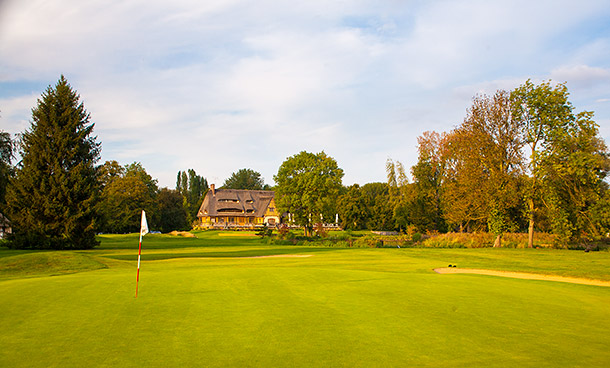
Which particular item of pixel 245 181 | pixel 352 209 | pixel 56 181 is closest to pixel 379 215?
pixel 352 209

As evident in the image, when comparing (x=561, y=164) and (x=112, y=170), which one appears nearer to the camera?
(x=561, y=164)

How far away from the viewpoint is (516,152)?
39.2 m

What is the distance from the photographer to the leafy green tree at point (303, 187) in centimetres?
5525

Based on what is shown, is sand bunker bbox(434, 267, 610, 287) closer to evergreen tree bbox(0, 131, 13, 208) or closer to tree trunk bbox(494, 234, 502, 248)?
tree trunk bbox(494, 234, 502, 248)

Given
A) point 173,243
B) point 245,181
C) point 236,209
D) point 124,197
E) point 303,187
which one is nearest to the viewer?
point 173,243

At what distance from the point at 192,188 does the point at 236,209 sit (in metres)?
25.0

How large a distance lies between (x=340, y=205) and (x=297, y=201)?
2898 centimetres

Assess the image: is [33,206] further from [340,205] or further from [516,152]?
[340,205]

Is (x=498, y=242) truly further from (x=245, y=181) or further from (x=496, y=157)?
(x=245, y=181)

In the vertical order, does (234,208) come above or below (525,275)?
above

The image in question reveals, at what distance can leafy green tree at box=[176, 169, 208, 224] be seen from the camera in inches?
4392

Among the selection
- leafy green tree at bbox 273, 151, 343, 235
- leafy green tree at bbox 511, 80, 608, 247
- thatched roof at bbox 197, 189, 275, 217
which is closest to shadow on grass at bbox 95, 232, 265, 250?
leafy green tree at bbox 273, 151, 343, 235

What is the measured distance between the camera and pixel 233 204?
10075 centimetres

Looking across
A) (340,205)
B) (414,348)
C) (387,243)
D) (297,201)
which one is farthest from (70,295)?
(340,205)
